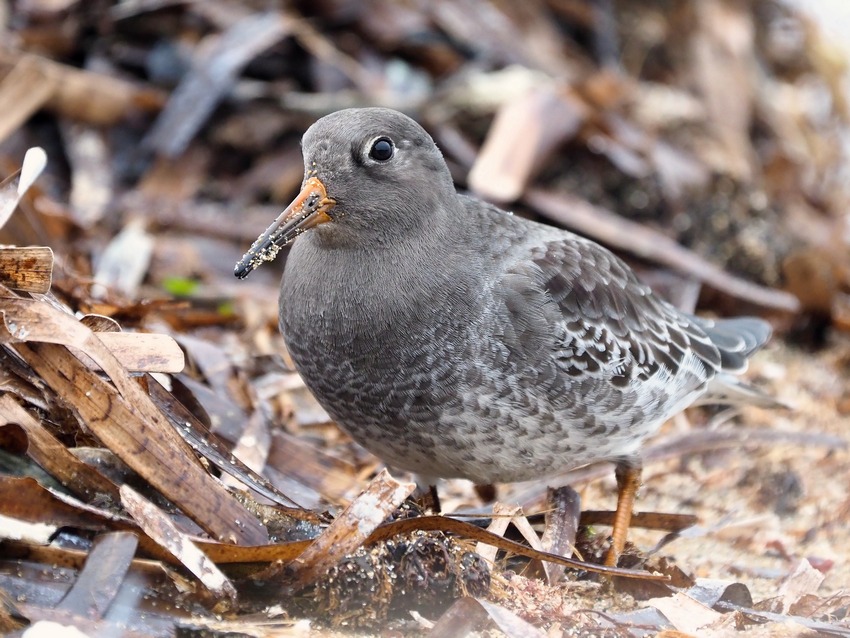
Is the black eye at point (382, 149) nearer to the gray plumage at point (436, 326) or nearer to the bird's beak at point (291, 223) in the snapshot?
the gray plumage at point (436, 326)

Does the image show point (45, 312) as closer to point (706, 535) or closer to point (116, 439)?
point (116, 439)

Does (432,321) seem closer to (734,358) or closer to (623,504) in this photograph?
(623,504)

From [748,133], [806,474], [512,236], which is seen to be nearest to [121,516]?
[512,236]

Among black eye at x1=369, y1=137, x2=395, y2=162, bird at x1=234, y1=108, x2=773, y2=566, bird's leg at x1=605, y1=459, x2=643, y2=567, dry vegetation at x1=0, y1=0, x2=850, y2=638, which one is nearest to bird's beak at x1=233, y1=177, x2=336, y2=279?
bird at x1=234, y1=108, x2=773, y2=566

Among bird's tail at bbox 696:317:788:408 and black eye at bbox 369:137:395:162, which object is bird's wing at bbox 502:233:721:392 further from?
black eye at bbox 369:137:395:162

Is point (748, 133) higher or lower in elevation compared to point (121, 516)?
higher

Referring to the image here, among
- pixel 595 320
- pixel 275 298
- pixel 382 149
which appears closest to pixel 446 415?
pixel 595 320
